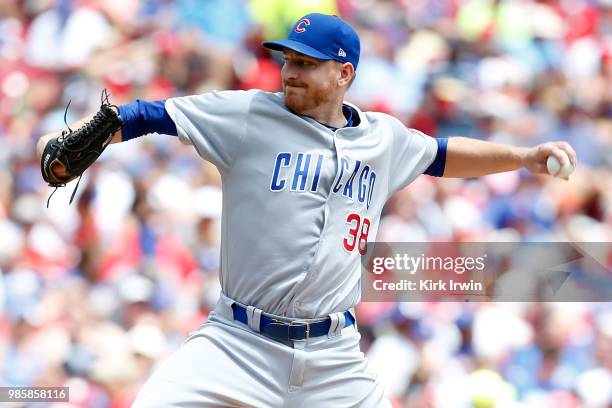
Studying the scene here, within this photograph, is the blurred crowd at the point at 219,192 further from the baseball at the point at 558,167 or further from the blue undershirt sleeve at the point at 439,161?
the baseball at the point at 558,167

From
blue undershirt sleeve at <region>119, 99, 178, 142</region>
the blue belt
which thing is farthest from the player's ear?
the blue belt

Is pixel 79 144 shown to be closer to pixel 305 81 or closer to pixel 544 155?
pixel 305 81

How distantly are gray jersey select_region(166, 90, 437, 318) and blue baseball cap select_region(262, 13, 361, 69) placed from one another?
0.19 m

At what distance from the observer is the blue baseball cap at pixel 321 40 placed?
3254 mm

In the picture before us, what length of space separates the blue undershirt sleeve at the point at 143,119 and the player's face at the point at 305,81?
0.41 meters

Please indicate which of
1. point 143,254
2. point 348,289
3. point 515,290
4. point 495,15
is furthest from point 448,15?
point 348,289

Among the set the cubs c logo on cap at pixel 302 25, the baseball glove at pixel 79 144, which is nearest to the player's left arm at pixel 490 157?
the cubs c logo on cap at pixel 302 25

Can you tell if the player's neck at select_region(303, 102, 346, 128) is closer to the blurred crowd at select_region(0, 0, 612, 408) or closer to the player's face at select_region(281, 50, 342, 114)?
the player's face at select_region(281, 50, 342, 114)

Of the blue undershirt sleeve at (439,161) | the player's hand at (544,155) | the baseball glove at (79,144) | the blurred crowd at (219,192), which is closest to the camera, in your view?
the baseball glove at (79,144)

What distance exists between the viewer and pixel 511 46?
23.8 ft

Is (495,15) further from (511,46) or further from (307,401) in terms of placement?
(307,401)

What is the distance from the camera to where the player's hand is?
324 centimetres

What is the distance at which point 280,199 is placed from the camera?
10.3ft

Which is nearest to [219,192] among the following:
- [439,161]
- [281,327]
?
[439,161]
